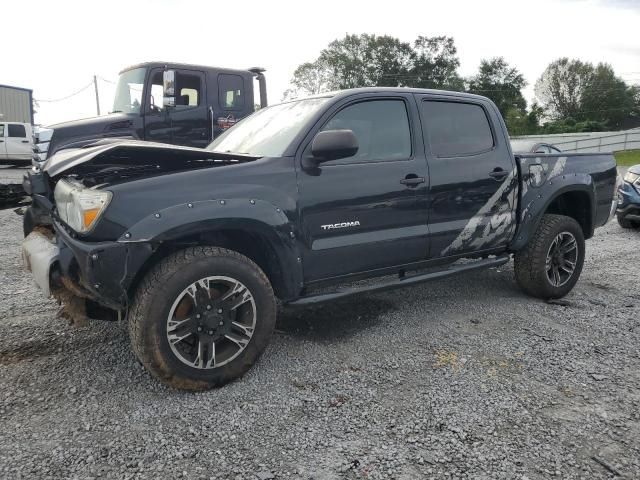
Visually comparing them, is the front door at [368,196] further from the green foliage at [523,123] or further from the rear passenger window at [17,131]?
the green foliage at [523,123]

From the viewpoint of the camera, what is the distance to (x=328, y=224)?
3.24 meters

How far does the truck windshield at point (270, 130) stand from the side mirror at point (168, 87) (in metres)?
3.36

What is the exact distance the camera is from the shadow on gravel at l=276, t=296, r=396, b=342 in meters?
3.76

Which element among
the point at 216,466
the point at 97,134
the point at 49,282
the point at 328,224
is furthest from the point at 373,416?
the point at 97,134

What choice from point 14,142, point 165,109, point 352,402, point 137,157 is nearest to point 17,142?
point 14,142

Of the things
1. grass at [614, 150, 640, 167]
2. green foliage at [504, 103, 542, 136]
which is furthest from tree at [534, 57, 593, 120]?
grass at [614, 150, 640, 167]

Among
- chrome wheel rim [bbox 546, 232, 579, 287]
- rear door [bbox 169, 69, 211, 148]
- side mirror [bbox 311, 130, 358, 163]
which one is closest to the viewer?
side mirror [bbox 311, 130, 358, 163]

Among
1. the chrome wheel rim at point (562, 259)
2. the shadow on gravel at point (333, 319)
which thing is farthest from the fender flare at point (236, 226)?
the chrome wheel rim at point (562, 259)

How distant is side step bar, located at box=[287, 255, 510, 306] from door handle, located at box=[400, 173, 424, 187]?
684 millimetres

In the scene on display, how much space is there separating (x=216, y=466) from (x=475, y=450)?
119 cm

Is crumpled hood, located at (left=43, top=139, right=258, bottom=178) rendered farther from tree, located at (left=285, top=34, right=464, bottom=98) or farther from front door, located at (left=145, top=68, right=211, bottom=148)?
tree, located at (left=285, top=34, right=464, bottom=98)

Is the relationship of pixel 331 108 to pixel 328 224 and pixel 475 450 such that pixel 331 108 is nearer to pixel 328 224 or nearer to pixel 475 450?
pixel 328 224

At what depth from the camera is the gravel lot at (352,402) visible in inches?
89.6

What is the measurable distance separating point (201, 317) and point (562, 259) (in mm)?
3390
